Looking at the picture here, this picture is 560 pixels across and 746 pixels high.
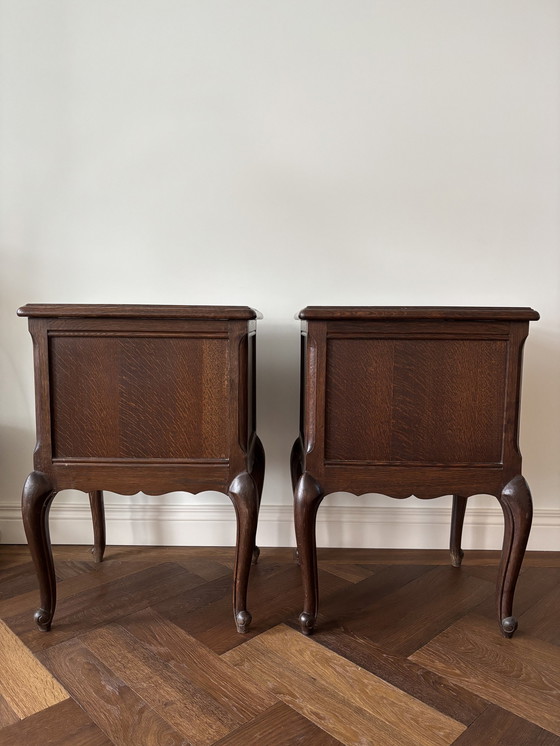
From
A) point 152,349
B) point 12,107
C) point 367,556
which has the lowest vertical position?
point 367,556

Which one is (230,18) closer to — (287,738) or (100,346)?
(100,346)

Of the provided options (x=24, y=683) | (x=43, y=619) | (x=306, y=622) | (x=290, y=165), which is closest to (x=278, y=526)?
(x=306, y=622)

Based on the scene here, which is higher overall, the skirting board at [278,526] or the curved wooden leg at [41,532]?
the curved wooden leg at [41,532]

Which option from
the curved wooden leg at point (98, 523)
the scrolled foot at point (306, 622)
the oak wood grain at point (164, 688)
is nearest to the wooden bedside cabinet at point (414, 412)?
the scrolled foot at point (306, 622)

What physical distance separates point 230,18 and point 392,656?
181 centimetres

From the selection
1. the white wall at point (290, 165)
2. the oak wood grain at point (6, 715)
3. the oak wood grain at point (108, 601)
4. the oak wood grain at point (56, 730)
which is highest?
the white wall at point (290, 165)

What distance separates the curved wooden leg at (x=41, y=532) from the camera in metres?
1.20

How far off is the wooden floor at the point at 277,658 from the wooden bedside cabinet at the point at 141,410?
201 millimetres

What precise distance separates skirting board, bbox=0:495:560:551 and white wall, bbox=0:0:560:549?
2cm

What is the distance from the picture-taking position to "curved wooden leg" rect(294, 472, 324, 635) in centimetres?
120

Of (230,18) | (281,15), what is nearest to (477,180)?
(281,15)

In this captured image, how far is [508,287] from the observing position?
1666 millimetres

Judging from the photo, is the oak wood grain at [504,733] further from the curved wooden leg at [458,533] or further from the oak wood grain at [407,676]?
the curved wooden leg at [458,533]

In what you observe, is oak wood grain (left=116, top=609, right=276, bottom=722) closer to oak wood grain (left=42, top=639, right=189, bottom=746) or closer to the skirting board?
oak wood grain (left=42, top=639, right=189, bottom=746)
